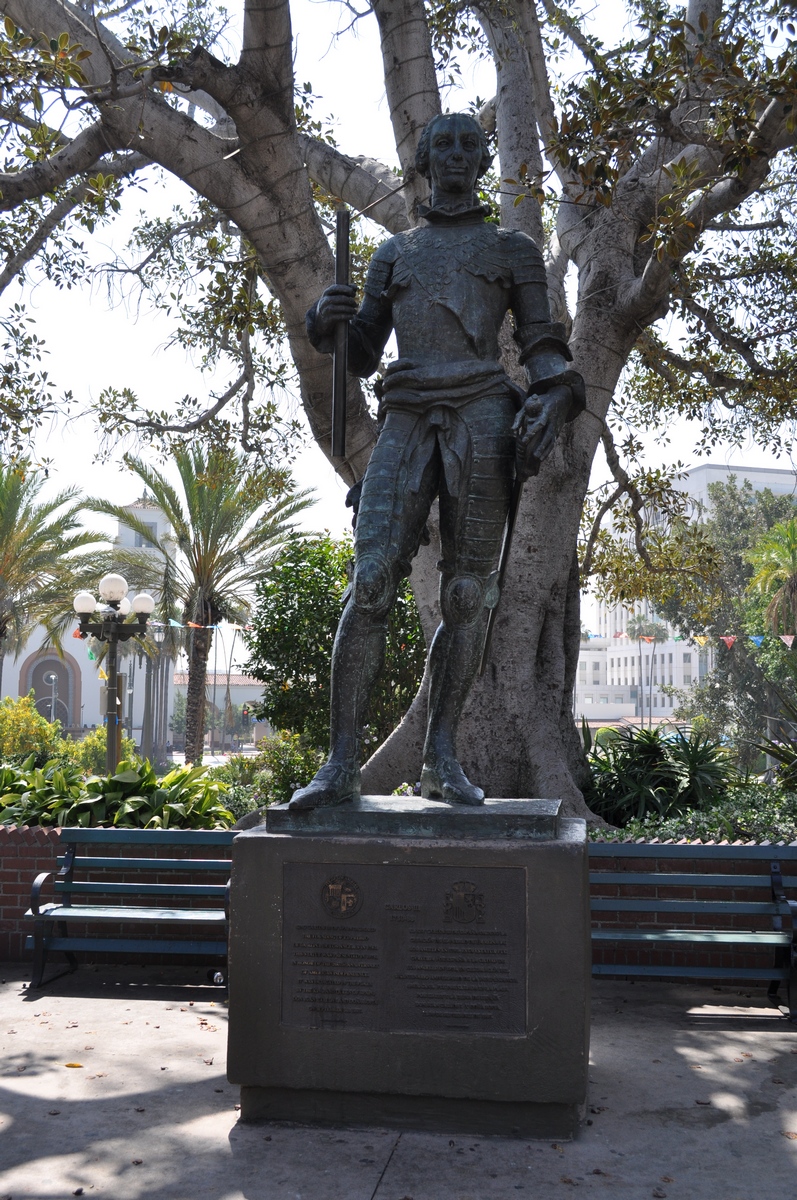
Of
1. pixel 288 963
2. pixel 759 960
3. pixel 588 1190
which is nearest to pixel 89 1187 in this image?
pixel 288 963

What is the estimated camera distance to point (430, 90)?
7988mm

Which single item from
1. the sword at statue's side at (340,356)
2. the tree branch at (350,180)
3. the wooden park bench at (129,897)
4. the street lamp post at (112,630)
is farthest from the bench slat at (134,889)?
the street lamp post at (112,630)

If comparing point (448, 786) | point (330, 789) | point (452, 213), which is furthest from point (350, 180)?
point (330, 789)

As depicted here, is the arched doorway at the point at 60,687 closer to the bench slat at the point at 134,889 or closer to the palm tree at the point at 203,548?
the palm tree at the point at 203,548

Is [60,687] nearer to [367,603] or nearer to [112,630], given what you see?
[112,630]

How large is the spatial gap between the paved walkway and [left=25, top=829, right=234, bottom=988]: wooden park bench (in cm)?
59

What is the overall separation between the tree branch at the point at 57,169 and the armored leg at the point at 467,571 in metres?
3.97

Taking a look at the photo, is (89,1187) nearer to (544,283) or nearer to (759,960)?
(544,283)

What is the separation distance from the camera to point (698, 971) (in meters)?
5.73

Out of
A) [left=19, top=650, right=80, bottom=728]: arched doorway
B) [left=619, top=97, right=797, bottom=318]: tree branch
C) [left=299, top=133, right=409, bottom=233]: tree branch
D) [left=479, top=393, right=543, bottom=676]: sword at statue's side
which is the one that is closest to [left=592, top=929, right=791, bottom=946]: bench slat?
[left=479, top=393, right=543, bottom=676]: sword at statue's side

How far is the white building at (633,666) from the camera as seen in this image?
85.2 meters

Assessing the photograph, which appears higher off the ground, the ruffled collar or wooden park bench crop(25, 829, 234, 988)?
the ruffled collar

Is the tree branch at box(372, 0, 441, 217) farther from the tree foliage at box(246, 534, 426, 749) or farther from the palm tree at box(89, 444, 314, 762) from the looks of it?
the palm tree at box(89, 444, 314, 762)

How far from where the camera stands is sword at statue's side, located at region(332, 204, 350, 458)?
4.31 meters
